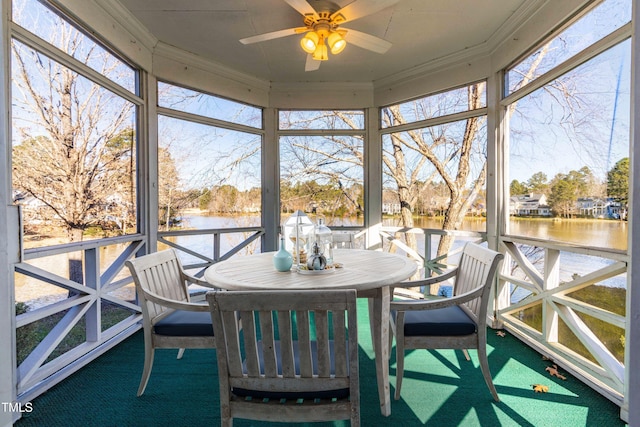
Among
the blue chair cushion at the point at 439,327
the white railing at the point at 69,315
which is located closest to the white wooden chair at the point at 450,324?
the blue chair cushion at the point at 439,327

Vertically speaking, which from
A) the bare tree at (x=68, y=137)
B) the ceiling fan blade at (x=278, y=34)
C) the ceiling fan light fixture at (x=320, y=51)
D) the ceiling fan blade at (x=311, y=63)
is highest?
the ceiling fan blade at (x=278, y=34)

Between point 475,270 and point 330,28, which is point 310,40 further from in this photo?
point 475,270

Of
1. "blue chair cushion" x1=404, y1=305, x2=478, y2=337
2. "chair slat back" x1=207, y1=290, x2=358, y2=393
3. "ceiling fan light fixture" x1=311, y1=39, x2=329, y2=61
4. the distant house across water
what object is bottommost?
"blue chair cushion" x1=404, y1=305, x2=478, y2=337

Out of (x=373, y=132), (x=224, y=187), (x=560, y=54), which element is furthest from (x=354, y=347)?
(x=373, y=132)

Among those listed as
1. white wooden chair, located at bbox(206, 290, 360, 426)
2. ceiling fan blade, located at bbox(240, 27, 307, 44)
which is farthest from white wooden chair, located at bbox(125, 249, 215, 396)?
ceiling fan blade, located at bbox(240, 27, 307, 44)

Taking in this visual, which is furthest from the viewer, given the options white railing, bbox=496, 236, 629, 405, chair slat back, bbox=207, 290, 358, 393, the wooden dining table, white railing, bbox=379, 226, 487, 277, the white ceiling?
white railing, bbox=379, 226, 487, 277

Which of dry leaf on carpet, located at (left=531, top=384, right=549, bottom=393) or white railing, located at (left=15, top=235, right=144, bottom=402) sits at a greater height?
white railing, located at (left=15, top=235, right=144, bottom=402)

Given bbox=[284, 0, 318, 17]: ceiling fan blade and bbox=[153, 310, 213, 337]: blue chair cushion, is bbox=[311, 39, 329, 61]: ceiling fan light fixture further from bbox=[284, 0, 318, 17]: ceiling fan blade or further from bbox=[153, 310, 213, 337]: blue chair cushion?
bbox=[153, 310, 213, 337]: blue chair cushion

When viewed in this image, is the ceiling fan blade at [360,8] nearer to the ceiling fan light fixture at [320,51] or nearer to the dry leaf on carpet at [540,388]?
the ceiling fan light fixture at [320,51]

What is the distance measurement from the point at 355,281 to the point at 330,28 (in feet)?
6.11

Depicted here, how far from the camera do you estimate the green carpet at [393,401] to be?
183cm

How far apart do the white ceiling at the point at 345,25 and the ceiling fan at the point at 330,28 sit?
0.09 meters

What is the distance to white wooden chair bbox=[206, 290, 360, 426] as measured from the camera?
1154 mm

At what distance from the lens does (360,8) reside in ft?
7.14
